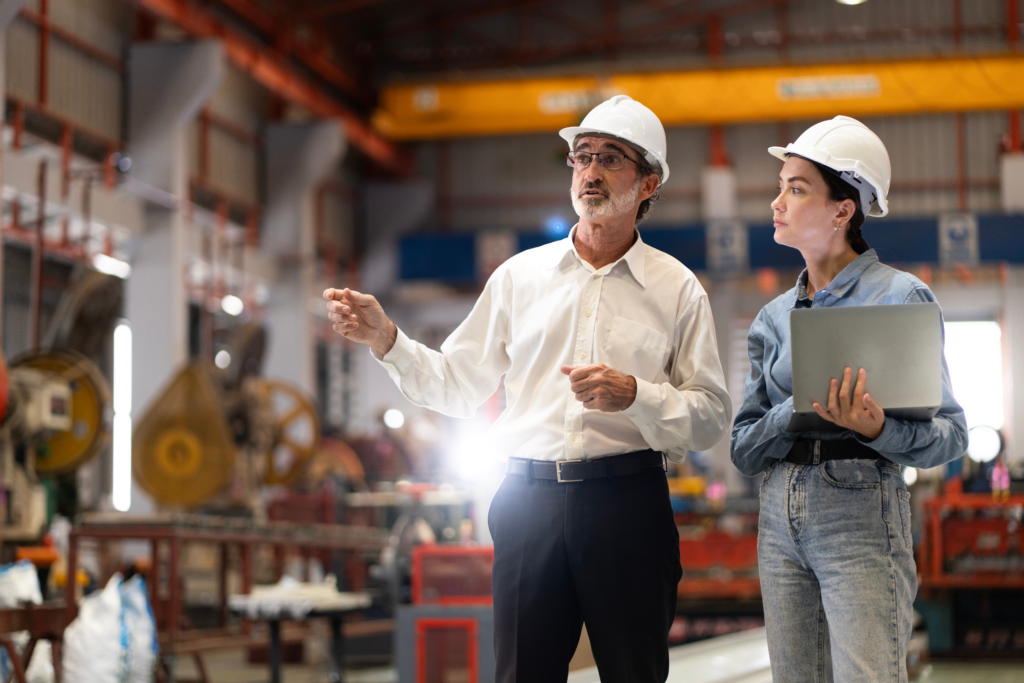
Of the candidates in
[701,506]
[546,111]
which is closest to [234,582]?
[701,506]

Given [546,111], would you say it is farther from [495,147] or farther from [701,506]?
[701,506]

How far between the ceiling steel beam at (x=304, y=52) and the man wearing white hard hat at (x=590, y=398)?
1124 cm

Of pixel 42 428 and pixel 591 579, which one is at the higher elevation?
pixel 42 428

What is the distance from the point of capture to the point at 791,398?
2072 millimetres

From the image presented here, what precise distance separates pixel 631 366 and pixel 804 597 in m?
0.54

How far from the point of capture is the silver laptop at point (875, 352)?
191cm

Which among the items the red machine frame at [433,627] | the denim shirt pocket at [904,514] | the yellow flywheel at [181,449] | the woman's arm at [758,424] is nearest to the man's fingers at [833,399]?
the woman's arm at [758,424]

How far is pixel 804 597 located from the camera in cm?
208

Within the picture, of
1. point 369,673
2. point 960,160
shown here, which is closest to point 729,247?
point 960,160

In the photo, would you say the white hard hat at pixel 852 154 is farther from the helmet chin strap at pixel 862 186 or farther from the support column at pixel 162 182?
the support column at pixel 162 182

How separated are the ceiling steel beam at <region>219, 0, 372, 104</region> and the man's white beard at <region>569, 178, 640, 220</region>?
1128 centimetres

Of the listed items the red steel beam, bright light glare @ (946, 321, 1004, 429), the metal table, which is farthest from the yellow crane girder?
the metal table

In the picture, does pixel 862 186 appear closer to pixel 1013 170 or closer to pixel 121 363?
pixel 121 363

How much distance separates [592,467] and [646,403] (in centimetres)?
18
